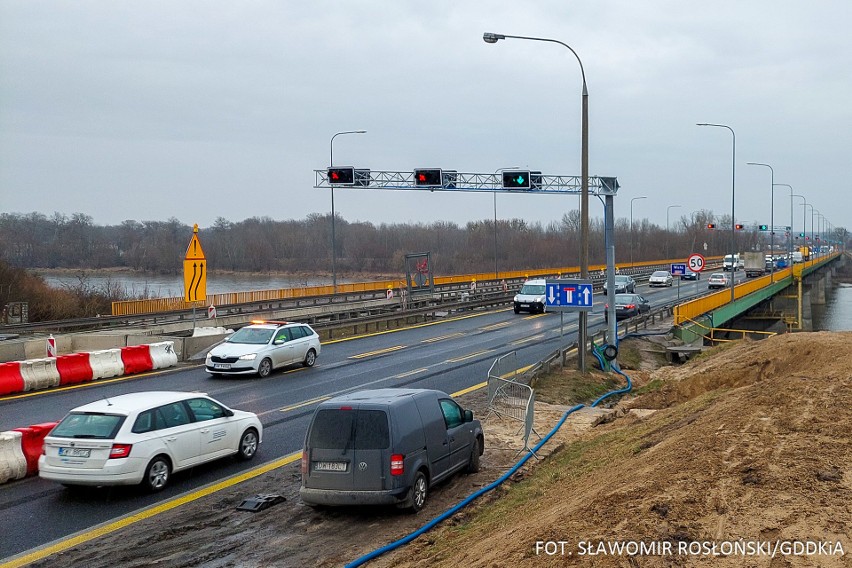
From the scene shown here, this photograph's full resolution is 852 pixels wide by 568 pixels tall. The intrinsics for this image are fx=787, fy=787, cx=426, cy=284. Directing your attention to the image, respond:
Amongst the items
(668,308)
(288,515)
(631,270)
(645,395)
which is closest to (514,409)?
(645,395)

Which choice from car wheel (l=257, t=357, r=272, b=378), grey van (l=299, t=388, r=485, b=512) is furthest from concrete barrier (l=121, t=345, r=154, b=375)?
grey van (l=299, t=388, r=485, b=512)

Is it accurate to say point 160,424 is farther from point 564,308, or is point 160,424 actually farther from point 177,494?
point 564,308

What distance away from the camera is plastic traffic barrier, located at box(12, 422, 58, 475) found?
12555 mm

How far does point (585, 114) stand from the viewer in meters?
22.7

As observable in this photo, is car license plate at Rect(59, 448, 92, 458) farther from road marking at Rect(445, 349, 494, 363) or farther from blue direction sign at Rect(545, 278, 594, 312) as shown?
road marking at Rect(445, 349, 494, 363)

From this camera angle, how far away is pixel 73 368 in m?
21.8

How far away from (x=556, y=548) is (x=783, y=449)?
3447mm

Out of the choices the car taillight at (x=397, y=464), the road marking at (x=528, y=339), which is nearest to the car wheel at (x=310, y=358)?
the road marking at (x=528, y=339)

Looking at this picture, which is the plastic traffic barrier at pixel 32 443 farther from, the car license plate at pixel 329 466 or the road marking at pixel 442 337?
the road marking at pixel 442 337

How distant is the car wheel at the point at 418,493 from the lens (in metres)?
10.5

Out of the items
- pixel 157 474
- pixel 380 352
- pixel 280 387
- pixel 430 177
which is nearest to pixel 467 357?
pixel 380 352

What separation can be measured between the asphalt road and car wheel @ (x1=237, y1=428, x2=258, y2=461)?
0.54ft

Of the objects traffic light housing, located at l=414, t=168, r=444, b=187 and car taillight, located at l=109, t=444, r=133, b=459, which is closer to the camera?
car taillight, located at l=109, t=444, r=133, b=459

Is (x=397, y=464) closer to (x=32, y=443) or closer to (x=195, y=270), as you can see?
(x=32, y=443)
